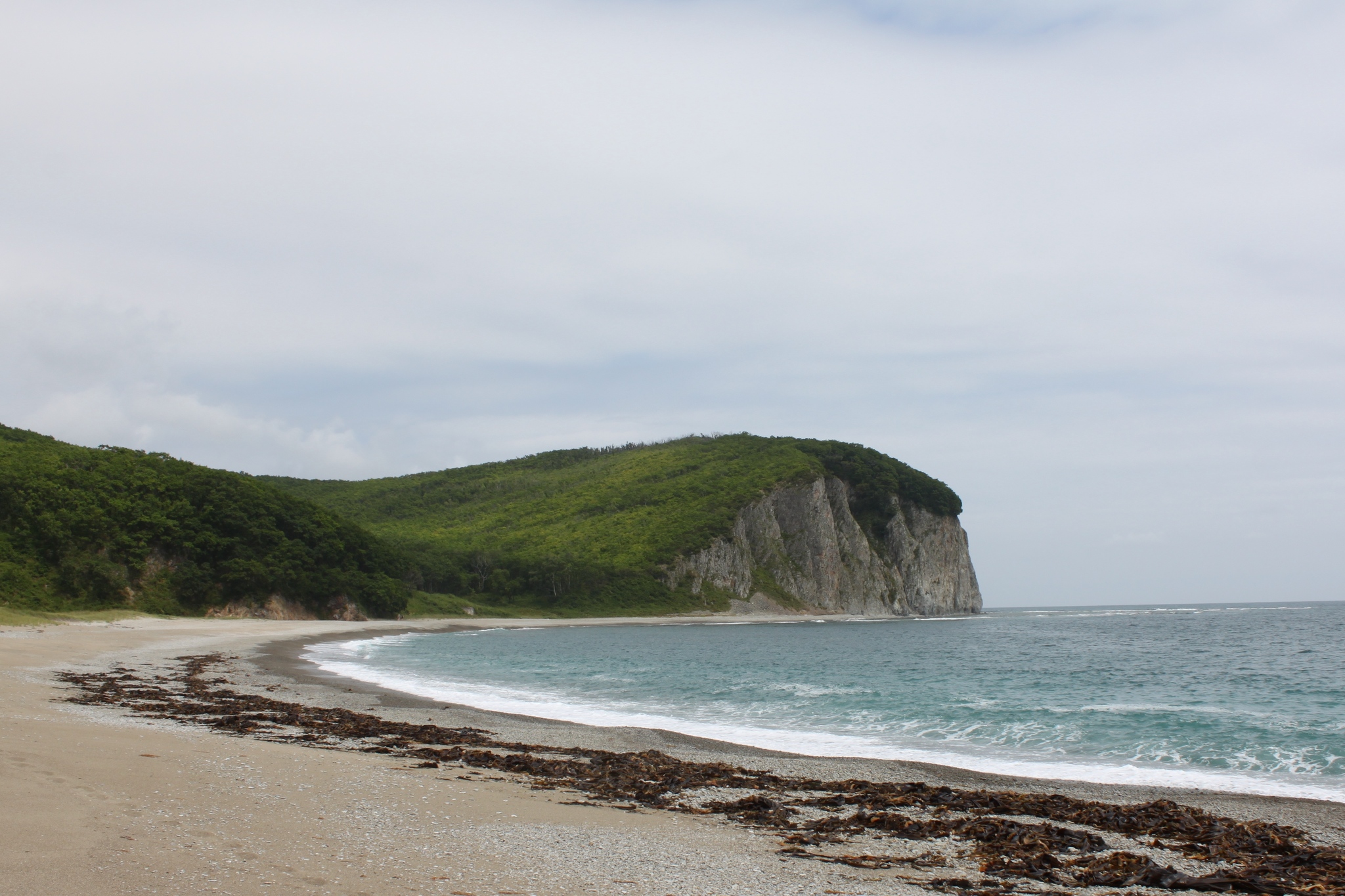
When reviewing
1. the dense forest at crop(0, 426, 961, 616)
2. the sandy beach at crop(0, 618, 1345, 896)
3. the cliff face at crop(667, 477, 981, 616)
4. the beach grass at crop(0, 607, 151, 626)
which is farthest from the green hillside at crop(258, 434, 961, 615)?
the sandy beach at crop(0, 618, 1345, 896)

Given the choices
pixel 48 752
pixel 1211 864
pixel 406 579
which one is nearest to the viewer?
pixel 1211 864

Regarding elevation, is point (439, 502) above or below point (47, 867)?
above

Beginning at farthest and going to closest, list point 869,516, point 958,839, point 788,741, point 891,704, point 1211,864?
point 869,516 < point 891,704 < point 788,741 < point 958,839 < point 1211,864

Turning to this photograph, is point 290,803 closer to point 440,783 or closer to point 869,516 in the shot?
point 440,783

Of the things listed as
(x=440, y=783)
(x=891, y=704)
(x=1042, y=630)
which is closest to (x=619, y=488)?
(x=1042, y=630)

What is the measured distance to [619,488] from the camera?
12838 centimetres

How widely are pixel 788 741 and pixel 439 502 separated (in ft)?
408

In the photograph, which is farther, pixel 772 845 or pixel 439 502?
pixel 439 502

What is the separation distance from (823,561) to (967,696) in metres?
90.8

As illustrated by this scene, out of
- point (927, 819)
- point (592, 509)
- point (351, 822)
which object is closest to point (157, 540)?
point (351, 822)

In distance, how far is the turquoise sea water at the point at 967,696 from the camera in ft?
51.2

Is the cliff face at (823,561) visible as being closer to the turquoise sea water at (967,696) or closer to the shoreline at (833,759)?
the turquoise sea water at (967,696)

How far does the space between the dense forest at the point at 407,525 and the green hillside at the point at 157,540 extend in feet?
0.41

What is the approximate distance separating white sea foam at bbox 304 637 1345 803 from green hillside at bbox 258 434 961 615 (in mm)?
69134
